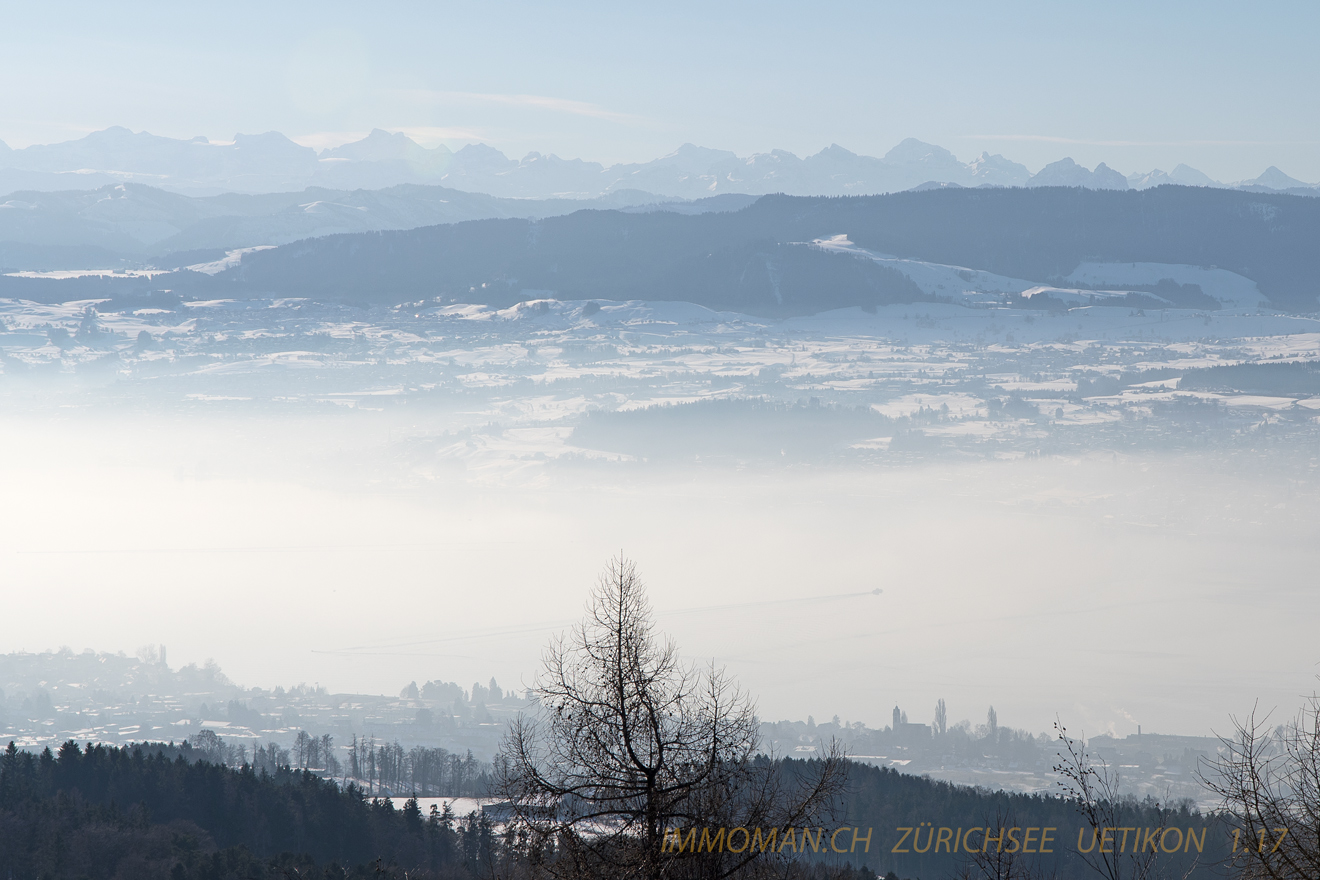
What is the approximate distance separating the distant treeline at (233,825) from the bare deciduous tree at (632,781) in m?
38.2

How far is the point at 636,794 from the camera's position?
13.1 m

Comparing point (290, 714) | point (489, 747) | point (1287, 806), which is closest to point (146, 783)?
point (1287, 806)

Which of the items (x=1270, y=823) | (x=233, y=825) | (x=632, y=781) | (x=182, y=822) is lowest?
(x=233, y=825)

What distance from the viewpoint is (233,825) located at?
66.8 meters

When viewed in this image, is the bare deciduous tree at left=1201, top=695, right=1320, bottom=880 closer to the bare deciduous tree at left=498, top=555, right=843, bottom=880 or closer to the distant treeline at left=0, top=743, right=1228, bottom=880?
the bare deciduous tree at left=498, top=555, right=843, bottom=880

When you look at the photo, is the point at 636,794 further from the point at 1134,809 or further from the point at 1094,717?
the point at 1094,717

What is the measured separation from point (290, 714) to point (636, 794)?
187 metres

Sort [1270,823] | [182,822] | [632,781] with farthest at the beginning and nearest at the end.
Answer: [182,822] < [632,781] < [1270,823]

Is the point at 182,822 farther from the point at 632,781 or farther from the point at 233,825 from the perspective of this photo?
the point at 632,781

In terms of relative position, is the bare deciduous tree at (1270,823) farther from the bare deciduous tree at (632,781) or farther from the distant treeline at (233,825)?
the distant treeline at (233,825)

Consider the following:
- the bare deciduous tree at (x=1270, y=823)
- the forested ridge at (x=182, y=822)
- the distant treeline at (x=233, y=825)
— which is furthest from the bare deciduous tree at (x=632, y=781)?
the forested ridge at (x=182, y=822)

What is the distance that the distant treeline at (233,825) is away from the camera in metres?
53.0

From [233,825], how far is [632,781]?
61.8m

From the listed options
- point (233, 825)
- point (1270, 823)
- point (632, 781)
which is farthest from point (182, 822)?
point (1270, 823)
